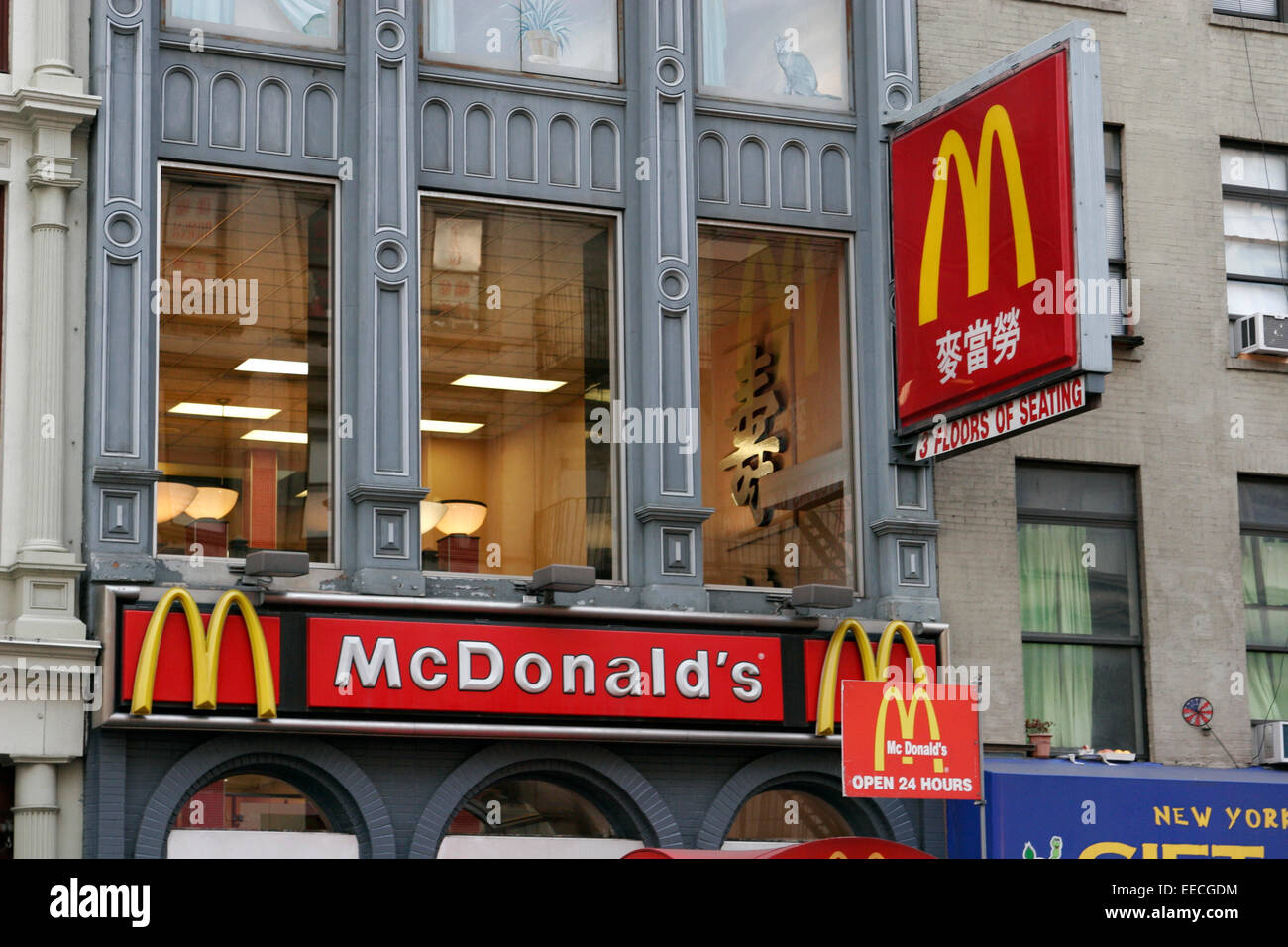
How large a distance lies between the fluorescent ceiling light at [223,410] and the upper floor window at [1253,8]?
1153 cm

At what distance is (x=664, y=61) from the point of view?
19453 mm

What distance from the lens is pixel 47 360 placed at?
17.0 metres

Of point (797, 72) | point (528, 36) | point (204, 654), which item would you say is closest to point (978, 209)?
point (797, 72)

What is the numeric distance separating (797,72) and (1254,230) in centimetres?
546

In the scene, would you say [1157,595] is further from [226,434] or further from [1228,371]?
[226,434]

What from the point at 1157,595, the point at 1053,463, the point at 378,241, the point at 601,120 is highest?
the point at 601,120

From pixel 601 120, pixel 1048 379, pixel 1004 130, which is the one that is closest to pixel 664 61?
pixel 601 120

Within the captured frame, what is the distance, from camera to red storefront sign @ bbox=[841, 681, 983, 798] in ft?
59.4

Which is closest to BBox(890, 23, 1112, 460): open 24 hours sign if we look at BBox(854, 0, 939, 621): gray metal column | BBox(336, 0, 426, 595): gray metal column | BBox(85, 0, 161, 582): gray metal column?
BBox(854, 0, 939, 621): gray metal column

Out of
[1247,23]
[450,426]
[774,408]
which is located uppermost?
[1247,23]

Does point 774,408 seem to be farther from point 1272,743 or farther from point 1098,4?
point 1272,743

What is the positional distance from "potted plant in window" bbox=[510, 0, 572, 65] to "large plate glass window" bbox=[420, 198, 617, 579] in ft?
5.18

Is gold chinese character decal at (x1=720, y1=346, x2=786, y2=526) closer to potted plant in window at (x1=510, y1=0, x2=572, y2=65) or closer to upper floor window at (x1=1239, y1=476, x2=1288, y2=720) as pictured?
potted plant in window at (x1=510, y1=0, x2=572, y2=65)

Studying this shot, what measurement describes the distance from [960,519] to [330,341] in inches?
253
